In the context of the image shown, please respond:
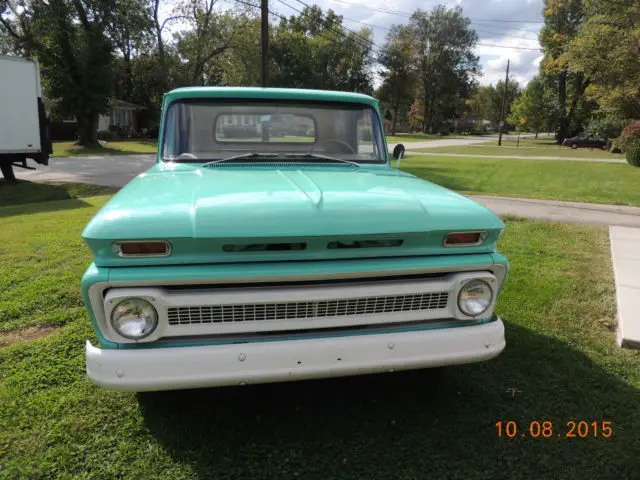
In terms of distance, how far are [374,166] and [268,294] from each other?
1.68 meters

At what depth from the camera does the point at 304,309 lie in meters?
2.16

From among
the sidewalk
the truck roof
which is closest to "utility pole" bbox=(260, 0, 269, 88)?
the sidewalk

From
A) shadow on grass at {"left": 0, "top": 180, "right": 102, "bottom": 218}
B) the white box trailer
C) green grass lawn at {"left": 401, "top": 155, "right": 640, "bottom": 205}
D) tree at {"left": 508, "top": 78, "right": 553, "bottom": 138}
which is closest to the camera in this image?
shadow on grass at {"left": 0, "top": 180, "right": 102, "bottom": 218}

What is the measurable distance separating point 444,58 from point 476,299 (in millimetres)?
66907

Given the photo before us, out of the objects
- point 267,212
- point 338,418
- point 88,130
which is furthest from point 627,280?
point 88,130

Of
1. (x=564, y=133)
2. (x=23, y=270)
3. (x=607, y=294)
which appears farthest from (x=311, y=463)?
(x=564, y=133)

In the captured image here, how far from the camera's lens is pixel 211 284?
2.08m

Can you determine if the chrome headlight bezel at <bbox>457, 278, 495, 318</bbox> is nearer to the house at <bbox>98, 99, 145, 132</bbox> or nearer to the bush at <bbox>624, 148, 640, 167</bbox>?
the bush at <bbox>624, 148, 640, 167</bbox>

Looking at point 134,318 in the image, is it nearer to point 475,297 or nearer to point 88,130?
point 475,297

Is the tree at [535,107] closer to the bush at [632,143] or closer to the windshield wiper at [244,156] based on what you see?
the bush at [632,143]

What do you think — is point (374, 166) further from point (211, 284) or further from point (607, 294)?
point (607, 294)

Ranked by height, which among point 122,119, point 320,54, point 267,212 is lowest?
point 267,212

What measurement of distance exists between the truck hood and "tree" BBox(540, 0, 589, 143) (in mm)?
43163
